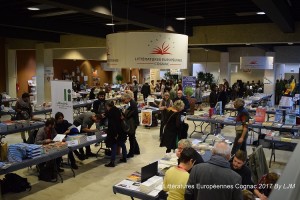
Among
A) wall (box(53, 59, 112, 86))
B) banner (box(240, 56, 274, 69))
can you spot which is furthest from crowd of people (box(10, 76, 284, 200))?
wall (box(53, 59, 112, 86))

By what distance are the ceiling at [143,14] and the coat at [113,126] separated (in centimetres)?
185

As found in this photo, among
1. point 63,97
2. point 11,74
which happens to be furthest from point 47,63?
point 63,97

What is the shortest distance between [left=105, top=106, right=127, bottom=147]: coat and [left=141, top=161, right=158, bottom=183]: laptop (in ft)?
7.96

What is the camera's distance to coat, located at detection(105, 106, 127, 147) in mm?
6285

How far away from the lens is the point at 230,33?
30.2 feet

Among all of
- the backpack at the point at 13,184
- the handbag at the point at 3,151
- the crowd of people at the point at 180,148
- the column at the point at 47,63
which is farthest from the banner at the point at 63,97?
the column at the point at 47,63

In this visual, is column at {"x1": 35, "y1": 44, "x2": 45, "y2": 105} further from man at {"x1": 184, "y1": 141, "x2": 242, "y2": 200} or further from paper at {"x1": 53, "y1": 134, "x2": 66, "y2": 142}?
man at {"x1": 184, "y1": 141, "x2": 242, "y2": 200}

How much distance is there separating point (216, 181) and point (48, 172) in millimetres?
3806

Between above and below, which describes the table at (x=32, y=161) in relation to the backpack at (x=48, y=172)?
above

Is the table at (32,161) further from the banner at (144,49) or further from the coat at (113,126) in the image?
the banner at (144,49)

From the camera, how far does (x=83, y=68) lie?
21.4 m

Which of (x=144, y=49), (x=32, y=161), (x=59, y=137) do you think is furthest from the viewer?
(x=59, y=137)

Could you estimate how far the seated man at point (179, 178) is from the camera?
3.11 meters

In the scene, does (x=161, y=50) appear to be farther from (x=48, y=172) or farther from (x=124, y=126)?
(x=48, y=172)
